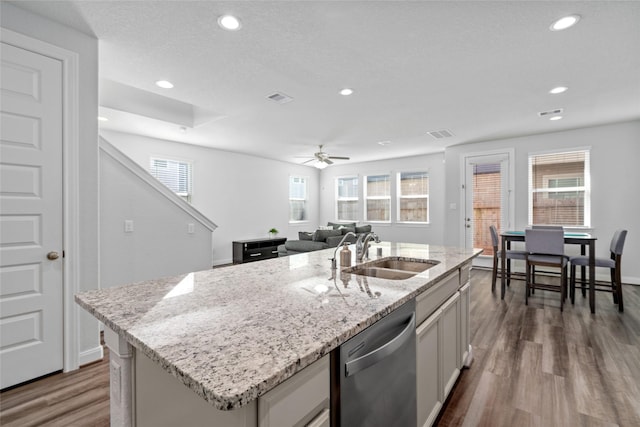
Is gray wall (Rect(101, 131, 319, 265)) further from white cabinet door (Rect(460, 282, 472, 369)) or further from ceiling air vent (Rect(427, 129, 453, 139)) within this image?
white cabinet door (Rect(460, 282, 472, 369))

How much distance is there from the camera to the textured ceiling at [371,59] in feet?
6.79

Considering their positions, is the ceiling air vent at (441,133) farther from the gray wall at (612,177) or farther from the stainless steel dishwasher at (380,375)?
the stainless steel dishwasher at (380,375)

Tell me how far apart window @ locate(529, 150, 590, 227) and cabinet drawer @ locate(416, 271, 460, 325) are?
179 inches

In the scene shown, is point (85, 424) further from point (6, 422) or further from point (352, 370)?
point (352, 370)

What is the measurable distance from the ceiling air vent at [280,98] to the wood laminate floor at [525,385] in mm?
3114

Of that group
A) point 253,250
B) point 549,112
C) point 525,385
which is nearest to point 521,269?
point 549,112

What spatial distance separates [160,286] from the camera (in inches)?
55.3

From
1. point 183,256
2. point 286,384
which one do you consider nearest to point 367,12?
point 286,384

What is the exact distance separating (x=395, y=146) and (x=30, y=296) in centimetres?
601

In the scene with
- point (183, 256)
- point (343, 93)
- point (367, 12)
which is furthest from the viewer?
point (183, 256)

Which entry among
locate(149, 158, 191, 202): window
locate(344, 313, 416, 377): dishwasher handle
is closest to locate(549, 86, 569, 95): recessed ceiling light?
locate(344, 313, 416, 377): dishwasher handle

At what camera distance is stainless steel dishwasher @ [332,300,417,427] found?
0.92 m

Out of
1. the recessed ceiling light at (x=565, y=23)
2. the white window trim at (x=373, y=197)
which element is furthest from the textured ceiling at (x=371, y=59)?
the white window trim at (x=373, y=197)

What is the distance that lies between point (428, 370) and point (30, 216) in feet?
9.24
